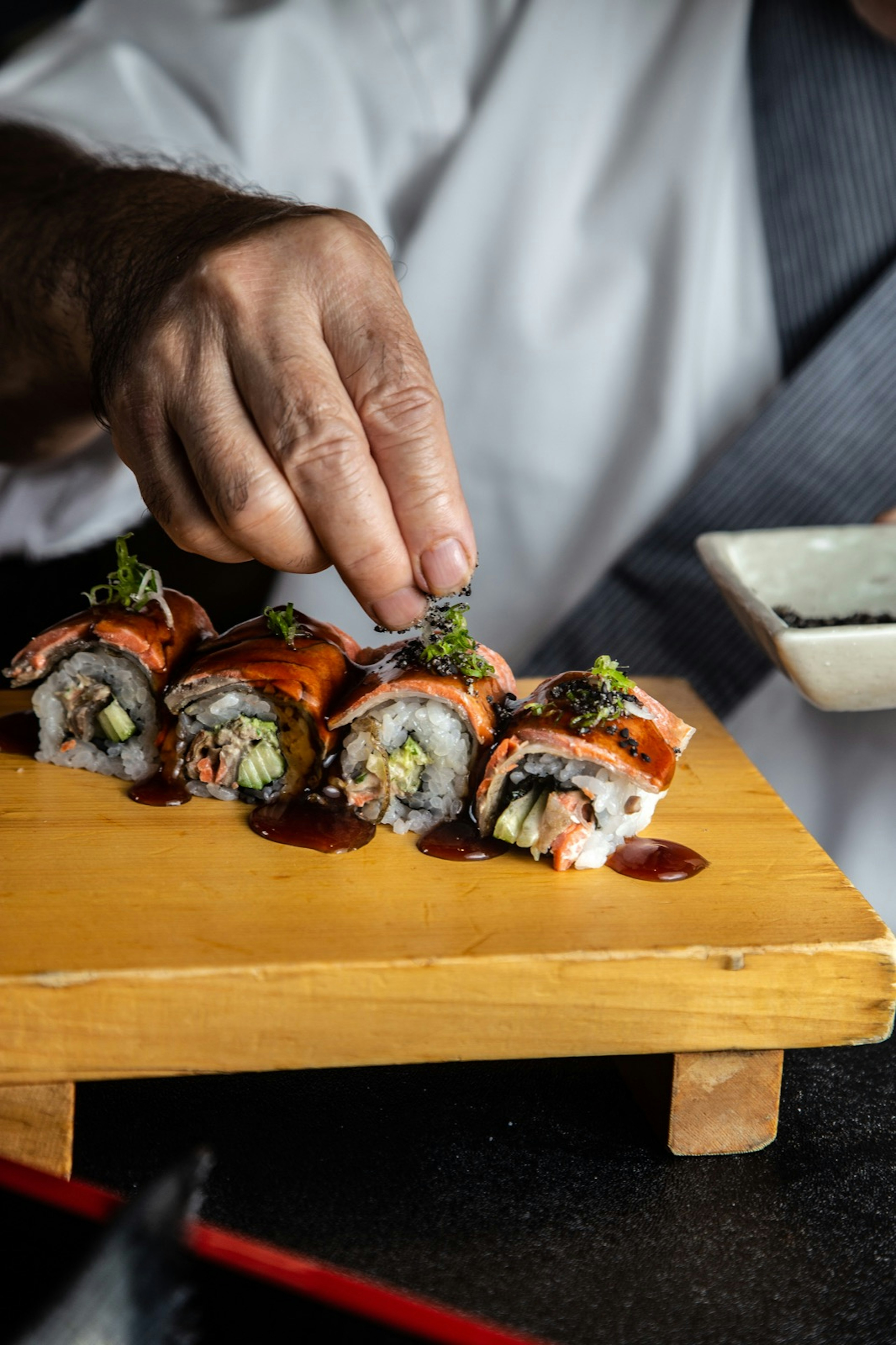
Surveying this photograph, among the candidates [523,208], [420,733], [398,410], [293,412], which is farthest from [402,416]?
[523,208]

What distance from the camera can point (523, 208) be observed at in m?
2.35

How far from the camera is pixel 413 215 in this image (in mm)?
2541

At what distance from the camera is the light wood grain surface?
1.12 metres

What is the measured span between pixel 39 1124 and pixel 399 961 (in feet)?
1.30

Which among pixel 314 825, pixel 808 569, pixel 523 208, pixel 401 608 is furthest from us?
pixel 523 208

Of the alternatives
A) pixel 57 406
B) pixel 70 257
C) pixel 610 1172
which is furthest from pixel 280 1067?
pixel 57 406

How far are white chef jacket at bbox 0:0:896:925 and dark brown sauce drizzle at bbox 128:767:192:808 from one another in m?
0.94

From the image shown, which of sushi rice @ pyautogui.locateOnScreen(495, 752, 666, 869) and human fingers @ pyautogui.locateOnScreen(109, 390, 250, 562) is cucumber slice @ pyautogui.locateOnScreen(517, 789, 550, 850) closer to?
sushi rice @ pyautogui.locateOnScreen(495, 752, 666, 869)

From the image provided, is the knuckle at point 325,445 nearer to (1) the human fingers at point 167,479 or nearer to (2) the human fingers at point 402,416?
(2) the human fingers at point 402,416

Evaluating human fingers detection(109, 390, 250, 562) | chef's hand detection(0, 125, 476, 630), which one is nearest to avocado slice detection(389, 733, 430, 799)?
chef's hand detection(0, 125, 476, 630)

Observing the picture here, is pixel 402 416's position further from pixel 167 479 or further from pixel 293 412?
pixel 167 479

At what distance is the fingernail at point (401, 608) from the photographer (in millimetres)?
1339

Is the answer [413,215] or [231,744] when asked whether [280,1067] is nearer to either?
[231,744]

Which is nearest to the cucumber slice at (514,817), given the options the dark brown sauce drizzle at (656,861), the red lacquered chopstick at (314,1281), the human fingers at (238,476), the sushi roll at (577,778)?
the sushi roll at (577,778)
